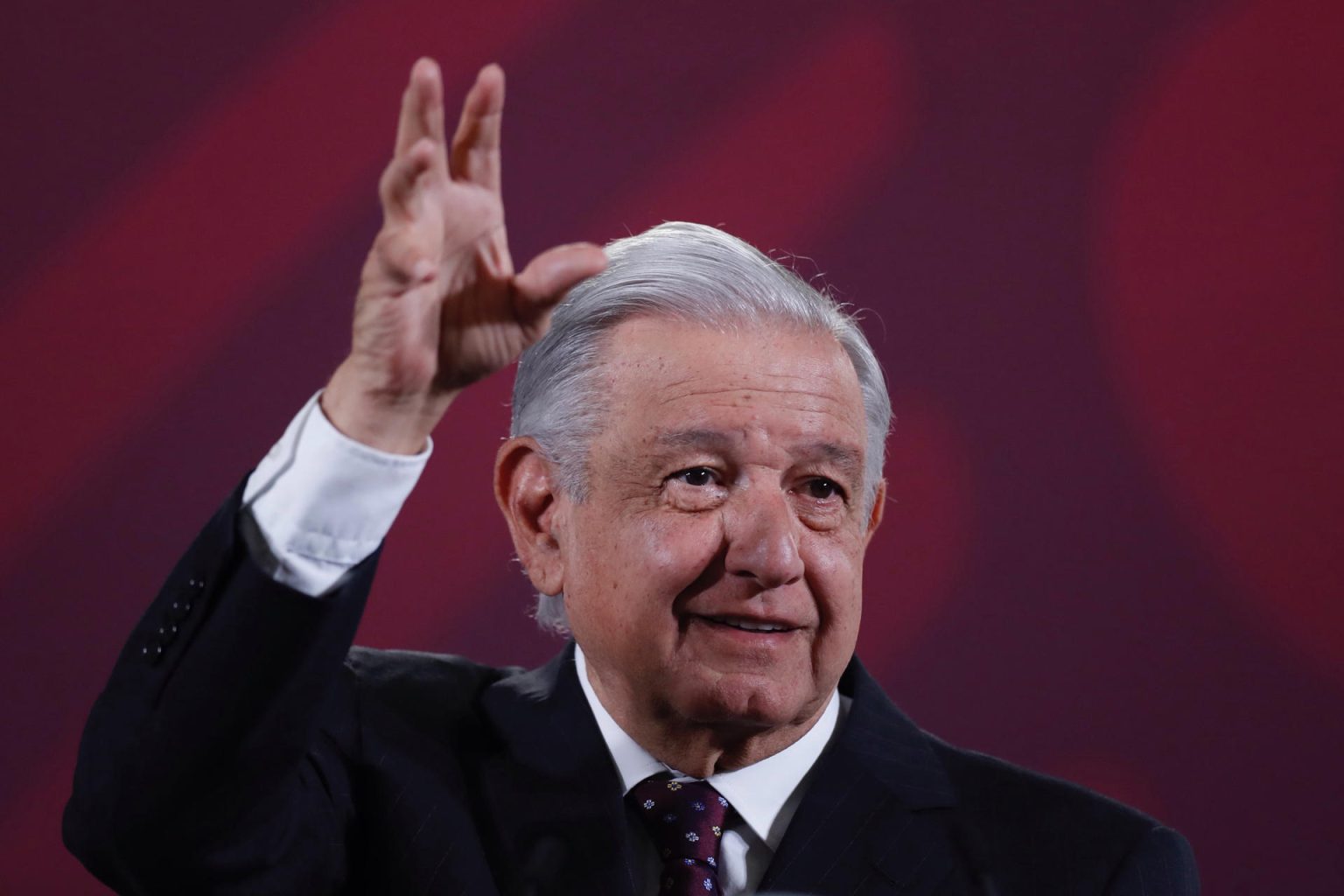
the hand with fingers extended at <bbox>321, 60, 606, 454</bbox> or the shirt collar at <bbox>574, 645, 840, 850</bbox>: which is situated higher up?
the hand with fingers extended at <bbox>321, 60, 606, 454</bbox>

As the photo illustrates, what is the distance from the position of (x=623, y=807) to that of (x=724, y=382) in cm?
47

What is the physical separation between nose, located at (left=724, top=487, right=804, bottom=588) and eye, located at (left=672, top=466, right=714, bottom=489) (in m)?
0.04

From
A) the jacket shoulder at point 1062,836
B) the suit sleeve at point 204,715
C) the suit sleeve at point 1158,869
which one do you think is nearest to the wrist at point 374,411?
the suit sleeve at point 204,715

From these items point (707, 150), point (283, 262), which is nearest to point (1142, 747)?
point (707, 150)

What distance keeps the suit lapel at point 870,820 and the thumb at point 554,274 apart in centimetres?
68

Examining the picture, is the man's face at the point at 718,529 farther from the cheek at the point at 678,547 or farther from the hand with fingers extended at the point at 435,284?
the hand with fingers extended at the point at 435,284

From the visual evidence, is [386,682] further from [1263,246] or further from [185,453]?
[1263,246]

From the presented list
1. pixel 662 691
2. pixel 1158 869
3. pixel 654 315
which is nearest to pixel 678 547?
pixel 662 691

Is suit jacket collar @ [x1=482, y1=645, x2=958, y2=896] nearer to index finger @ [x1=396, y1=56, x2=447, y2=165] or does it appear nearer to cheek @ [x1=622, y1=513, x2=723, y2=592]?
cheek @ [x1=622, y1=513, x2=723, y2=592]

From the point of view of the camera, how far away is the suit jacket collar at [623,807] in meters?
1.57

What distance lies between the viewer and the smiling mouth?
5.05 ft

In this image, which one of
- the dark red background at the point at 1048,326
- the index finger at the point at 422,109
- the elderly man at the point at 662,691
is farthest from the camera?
the dark red background at the point at 1048,326

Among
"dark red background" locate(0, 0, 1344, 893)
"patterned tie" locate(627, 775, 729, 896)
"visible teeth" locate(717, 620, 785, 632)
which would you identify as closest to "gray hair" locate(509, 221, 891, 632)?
"visible teeth" locate(717, 620, 785, 632)

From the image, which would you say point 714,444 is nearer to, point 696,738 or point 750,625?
point 750,625
